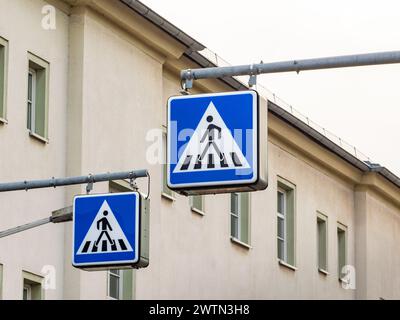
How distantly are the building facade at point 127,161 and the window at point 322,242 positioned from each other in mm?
409

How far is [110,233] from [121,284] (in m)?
12.3

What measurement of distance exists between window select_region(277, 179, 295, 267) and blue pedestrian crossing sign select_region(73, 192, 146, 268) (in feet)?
72.1

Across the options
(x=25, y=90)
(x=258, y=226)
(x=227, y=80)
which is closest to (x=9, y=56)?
(x=25, y=90)

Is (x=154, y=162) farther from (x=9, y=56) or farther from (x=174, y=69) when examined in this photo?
(x=9, y=56)

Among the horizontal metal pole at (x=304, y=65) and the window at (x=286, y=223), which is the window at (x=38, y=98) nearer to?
the window at (x=286, y=223)

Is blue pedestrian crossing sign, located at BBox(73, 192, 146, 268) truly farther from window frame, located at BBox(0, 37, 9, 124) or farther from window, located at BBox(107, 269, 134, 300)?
window, located at BBox(107, 269, 134, 300)

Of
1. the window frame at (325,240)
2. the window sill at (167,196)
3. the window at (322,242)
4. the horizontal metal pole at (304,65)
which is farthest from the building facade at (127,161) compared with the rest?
the horizontal metal pole at (304,65)

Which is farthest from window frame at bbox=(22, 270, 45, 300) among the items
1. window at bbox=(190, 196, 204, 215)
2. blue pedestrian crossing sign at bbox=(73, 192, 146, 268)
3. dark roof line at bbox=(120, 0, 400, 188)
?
blue pedestrian crossing sign at bbox=(73, 192, 146, 268)

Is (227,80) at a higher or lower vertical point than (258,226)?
higher

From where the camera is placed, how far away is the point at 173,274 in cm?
3466

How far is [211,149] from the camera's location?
1536 centimetres

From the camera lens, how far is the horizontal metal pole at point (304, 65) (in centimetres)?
1503

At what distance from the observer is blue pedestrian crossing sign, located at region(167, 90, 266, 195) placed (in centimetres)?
1525

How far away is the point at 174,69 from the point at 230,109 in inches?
780
